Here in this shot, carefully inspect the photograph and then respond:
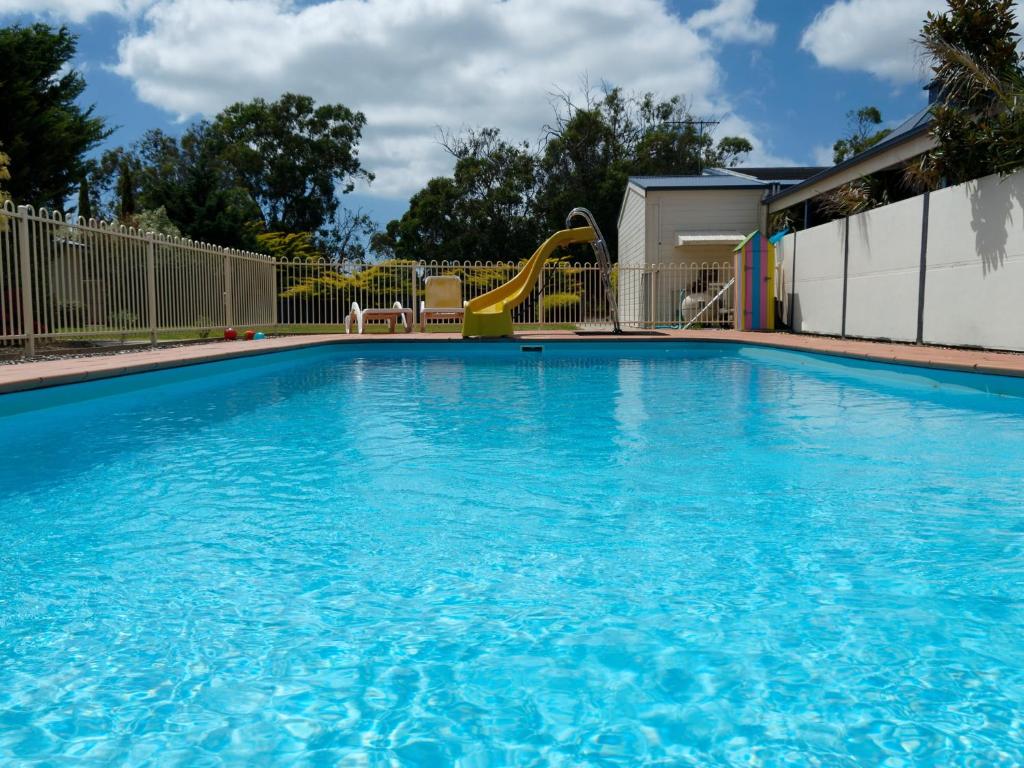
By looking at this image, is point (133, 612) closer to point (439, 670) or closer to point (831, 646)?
point (439, 670)

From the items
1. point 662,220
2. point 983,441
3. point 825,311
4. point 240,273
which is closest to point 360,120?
point 662,220

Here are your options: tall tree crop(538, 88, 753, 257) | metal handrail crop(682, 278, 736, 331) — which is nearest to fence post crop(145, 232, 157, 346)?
metal handrail crop(682, 278, 736, 331)

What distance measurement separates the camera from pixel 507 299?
1453 centimetres

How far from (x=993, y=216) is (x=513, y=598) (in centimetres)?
903

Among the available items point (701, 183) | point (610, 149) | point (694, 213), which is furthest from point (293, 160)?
point (694, 213)

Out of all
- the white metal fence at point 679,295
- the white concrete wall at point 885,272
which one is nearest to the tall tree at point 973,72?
the white concrete wall at point 885,272

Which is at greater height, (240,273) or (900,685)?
(240,273)

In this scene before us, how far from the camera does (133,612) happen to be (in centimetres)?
225

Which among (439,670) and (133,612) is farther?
(133,612)

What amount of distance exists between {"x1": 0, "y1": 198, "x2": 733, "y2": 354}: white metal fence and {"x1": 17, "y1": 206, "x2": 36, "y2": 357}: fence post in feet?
0.04

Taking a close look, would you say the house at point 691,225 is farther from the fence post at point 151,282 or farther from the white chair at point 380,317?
the fence post at point 151,282

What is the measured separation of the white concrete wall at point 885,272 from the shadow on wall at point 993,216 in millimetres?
1269

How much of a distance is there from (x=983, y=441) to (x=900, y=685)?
12.5 feet

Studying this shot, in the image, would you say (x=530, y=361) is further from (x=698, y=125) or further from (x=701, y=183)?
(x=698, y=125)
